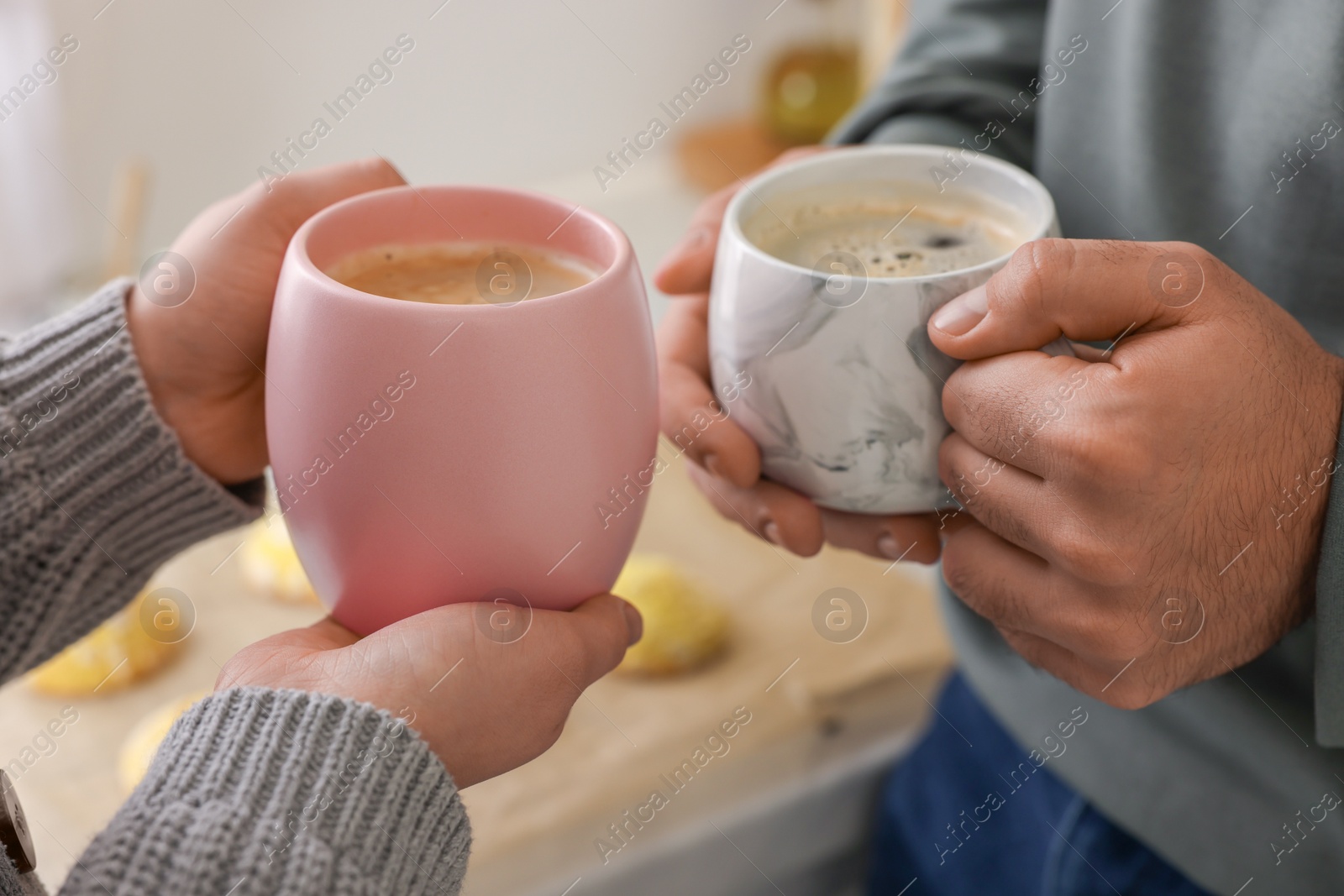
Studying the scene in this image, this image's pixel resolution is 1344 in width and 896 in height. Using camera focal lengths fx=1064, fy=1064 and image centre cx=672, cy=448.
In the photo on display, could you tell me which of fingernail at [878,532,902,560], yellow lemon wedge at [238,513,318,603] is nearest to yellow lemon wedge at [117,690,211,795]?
yellow lemon wedge at [238,513,318,603]

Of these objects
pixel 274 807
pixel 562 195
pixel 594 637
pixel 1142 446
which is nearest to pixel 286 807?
pixel 274 807

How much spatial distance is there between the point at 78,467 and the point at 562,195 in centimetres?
139

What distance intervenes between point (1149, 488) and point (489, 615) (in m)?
0.32

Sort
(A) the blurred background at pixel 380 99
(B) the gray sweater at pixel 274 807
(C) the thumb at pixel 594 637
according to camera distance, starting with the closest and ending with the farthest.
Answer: (B) the gray sweater at pixel 274 807 < (C) the thumb at pixel 594 637 < (A) the blurred background at pixel 380 99

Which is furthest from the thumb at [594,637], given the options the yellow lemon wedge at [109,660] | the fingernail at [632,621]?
the yellow lemon wedge at [109,660]

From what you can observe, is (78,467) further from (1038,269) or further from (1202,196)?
(1202,196)

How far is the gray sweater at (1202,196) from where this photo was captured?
25.0 inches

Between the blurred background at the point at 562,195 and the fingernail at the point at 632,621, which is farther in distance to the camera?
the blurred background at the point at 562,195

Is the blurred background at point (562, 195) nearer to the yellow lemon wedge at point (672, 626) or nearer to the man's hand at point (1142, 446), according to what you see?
the yellow lemon wedge at point (672, 626)

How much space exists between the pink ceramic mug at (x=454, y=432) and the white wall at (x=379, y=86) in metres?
1.20

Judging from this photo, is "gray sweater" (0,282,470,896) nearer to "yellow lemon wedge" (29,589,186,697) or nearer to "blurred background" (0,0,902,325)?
"yellow lemon wedge" (29,589,186,697)

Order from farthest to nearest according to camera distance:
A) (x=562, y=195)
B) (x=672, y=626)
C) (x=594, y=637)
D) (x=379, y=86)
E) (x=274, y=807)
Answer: (x=562, y=195) < (x=379, y=86) < (x=672, y=626) < (x=594, y=637) < (x=274, y=807)

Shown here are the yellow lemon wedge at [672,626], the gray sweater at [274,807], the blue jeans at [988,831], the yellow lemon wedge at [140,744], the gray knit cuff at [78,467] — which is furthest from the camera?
the yellow lemon wedge at [672,626]

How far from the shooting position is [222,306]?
664 mm
